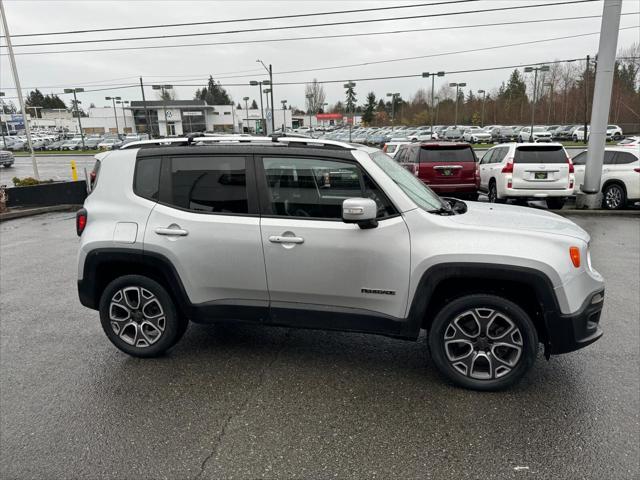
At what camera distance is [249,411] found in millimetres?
3205

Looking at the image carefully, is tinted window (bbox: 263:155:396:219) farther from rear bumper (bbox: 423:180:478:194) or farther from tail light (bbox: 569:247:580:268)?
rear bumper (bbox: 423:180:478:194)

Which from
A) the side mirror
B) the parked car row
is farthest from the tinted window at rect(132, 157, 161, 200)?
the parked car row

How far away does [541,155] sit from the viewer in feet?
35.5

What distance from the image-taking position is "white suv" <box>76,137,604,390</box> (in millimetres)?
3193

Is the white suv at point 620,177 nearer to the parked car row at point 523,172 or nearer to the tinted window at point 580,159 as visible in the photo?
the parked car row at point 523,172

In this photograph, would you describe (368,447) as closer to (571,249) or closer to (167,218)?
(571,249)

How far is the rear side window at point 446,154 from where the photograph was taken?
11.6 meters

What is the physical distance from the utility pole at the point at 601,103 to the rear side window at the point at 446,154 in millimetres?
2950

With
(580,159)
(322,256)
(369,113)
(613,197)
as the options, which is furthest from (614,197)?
(369,113)

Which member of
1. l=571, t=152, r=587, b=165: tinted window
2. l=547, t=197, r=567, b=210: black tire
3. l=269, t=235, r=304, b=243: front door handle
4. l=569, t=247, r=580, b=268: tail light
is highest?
l=269, t=235, r=304, b=243: front door handle

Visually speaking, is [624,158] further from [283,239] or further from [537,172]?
[283,239]

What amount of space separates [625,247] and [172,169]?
7880 mm

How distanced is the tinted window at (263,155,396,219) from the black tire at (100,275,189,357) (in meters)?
1.28

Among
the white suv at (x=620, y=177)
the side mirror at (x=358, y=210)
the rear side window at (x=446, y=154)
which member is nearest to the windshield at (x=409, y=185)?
the side mirror at (x=358, y=210)
